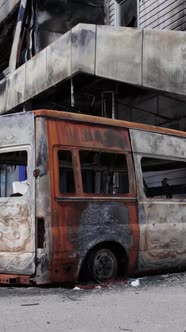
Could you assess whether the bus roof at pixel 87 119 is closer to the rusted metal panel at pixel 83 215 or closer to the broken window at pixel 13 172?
the rusted metal panel at pixel 83 215

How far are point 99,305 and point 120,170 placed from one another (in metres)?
2.56

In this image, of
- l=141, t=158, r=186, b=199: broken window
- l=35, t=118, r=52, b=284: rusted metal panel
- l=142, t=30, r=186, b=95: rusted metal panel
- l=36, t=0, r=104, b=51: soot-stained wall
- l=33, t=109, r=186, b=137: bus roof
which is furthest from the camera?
l=36, t=0, r=104, b=51: soot-stained wall

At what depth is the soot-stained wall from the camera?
15609 mm

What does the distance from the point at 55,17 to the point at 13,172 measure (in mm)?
8368

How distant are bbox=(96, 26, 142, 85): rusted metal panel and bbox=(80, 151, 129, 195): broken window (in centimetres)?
297

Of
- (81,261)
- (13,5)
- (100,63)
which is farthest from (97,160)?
(13,5)

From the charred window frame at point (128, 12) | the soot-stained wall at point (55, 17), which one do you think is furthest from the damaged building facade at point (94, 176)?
the charred window frame at point (128, 12)

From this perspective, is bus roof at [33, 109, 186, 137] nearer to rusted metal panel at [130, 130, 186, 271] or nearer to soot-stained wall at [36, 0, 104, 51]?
rusted metal panel at [130, 130, 186, 271]

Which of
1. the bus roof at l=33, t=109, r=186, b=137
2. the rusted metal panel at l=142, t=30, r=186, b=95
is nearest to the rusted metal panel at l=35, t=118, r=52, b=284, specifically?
the bus roof at l=33, t=109, r=186, b=137

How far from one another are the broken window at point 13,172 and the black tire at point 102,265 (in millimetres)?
1511

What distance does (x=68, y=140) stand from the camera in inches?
307

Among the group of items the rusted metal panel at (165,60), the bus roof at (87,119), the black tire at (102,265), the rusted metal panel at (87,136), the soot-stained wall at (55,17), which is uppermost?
the soot-stained wall at (55,17)

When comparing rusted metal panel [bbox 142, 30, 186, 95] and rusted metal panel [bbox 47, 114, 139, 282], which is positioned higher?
rusted metal panel [bbox 142, 30, 186, 95]

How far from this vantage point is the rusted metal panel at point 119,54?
10.9m
